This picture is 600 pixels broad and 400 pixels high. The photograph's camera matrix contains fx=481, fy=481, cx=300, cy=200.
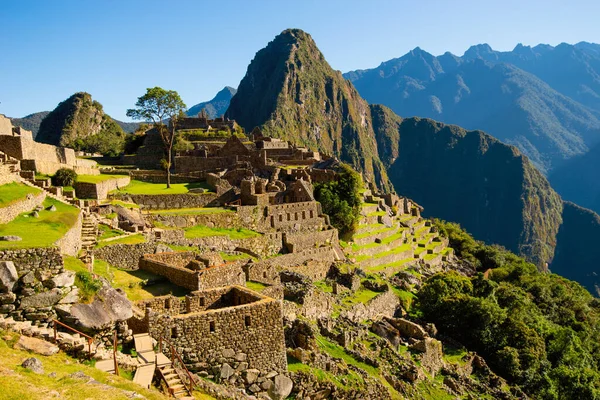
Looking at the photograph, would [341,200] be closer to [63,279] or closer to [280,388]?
[280,388]

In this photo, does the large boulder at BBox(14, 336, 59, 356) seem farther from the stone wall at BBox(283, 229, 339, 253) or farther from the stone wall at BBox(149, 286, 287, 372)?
the stone wall at BBox(283, 229, 339, 253)

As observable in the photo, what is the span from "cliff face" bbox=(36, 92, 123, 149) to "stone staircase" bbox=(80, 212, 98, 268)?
94.3 metres

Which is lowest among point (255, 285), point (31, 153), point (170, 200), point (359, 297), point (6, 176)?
point (359, 297)

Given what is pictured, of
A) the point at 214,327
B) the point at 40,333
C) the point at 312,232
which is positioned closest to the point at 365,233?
the point at 312,232

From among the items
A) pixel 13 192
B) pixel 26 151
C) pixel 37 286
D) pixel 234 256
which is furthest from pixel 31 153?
pixel 37 286

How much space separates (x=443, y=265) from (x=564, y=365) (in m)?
23.2

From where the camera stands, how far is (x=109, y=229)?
2212 centimetres

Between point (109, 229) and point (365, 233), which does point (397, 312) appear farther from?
point (109, 229)

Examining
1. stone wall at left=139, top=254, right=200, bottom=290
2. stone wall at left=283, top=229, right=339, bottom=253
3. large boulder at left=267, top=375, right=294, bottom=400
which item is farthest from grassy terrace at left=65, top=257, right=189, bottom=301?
stone wall at left=283, top=229, right=339, bottom=253

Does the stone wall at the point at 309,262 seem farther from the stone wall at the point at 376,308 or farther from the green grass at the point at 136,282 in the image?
the green grass at the point at 136,282

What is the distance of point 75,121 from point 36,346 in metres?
118

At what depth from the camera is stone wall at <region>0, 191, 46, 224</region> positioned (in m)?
15.5

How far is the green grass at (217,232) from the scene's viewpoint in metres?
27.6

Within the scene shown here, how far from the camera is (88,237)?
19.6 metres
